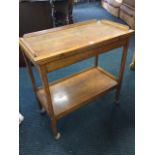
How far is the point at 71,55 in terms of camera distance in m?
0.97

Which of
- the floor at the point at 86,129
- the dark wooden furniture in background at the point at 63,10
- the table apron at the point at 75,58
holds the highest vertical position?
the dark wooden furniture in background at the point at 63,10

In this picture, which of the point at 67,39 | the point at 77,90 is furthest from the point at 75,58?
the point at 77,90

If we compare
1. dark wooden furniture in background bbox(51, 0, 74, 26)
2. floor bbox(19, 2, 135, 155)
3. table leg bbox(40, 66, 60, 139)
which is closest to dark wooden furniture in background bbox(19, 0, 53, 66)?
dark wooden furniture in background bbox(51, 0, 74, 26)

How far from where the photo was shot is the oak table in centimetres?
94

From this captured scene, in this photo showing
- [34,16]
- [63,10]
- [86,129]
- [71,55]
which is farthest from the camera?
[63,10]

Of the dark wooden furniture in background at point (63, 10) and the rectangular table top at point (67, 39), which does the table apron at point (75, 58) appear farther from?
A: the dark wooden furniture in background at point (63, 10)

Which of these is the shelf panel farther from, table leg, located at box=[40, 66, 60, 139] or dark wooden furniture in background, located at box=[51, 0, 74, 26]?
dark wooden furniture in background, located at box=[51, 0, 74, 26]

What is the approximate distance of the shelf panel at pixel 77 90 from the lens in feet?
4.20

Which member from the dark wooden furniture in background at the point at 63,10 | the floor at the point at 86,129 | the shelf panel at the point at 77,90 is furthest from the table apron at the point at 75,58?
the dark wooden furniture in background at the point at 63,10

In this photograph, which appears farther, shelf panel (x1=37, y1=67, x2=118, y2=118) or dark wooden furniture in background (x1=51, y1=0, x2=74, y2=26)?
dark wooden furniture in background (x1=51, y1=0, x2=74, y2=26)

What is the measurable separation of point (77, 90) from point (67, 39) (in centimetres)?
50

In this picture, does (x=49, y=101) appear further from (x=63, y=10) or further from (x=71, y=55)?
(x=63, y=10)
